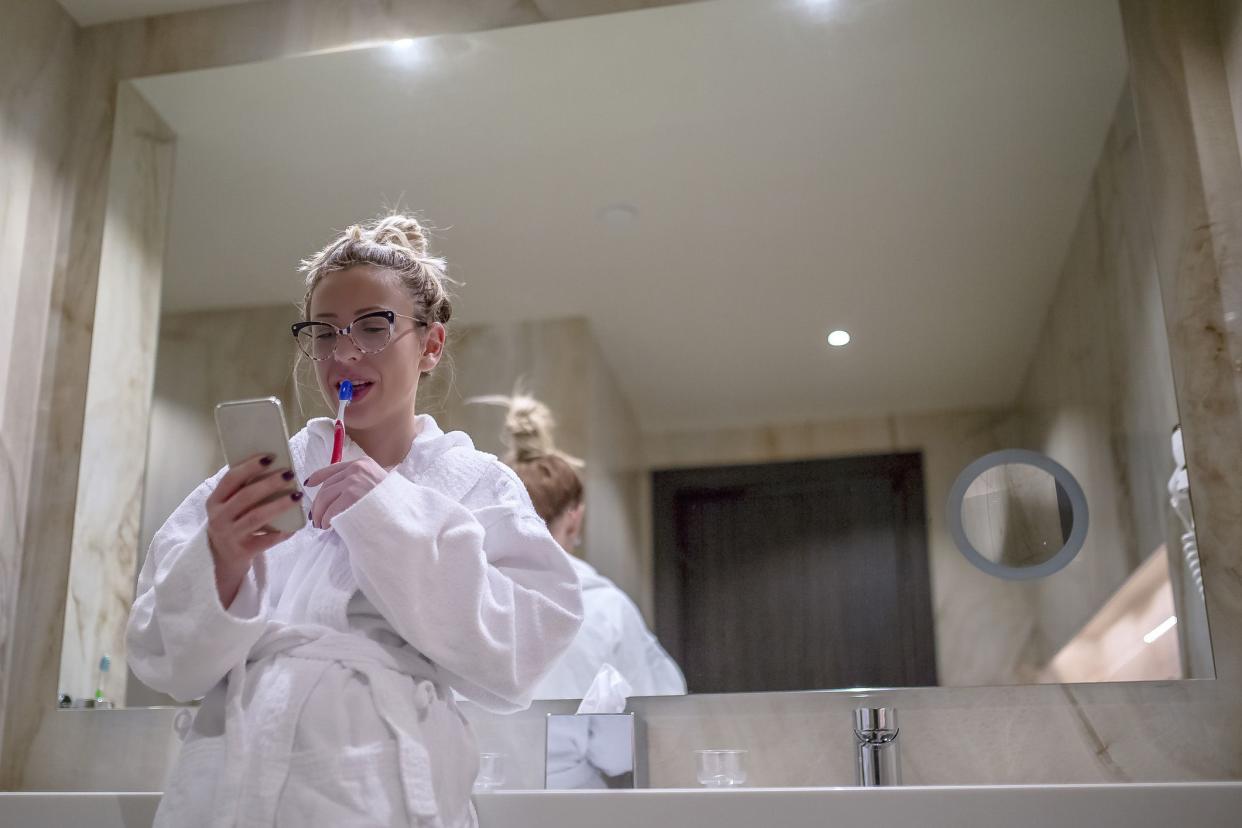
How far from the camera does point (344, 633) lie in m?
1.07

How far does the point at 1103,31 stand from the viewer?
157 cm

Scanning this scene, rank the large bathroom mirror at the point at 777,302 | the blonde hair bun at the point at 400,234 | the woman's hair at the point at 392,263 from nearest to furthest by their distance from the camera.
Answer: the woman's hair at the point at 392,263, the blonde hair bun at the point at 400,234, the large bathroom mirror at the point at 777,302

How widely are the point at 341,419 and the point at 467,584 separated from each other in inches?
9.3

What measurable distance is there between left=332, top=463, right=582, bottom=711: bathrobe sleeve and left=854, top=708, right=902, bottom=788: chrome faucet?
1.37 ft

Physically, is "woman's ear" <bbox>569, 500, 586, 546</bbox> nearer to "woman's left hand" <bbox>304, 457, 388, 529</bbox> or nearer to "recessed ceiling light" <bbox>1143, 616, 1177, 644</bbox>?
"woman's left hand" <bbox>304, 457, 388, 529</bbox>

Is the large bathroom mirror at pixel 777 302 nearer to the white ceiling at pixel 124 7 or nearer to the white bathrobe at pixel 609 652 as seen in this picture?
the white bathrobe at pixel 609 652

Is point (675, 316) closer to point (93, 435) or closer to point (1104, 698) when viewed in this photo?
point (1104, 698)

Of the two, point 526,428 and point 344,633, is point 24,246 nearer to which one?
point 526,428

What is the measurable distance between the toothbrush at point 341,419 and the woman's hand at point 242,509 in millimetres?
101

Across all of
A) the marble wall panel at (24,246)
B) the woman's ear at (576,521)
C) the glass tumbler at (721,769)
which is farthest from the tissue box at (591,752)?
the marble wall panel at (24,246)

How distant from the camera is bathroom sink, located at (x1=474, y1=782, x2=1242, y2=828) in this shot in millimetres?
1151

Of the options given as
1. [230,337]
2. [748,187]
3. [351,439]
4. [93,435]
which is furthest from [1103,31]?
[93,435]

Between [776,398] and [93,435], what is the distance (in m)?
1.00

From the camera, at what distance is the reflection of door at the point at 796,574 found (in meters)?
1.47
